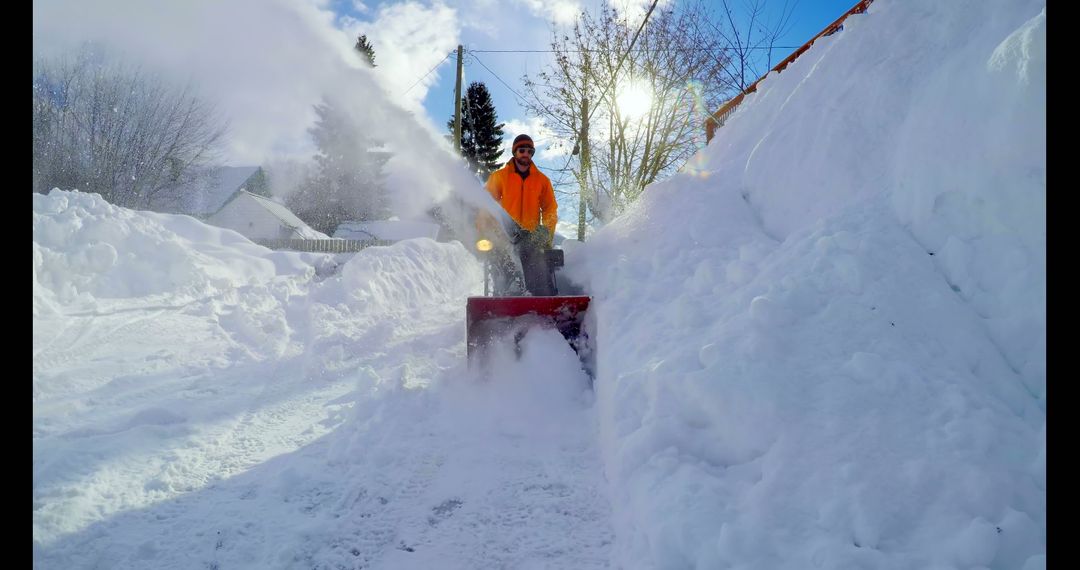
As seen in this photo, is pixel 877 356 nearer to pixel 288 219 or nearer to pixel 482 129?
pixel 482 129

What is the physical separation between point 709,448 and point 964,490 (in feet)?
3.21

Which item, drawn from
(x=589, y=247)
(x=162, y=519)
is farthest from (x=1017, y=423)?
(x=589, y=247)

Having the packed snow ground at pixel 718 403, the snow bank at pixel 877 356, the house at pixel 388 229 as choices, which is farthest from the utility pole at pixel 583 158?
the house at pixel 388 229

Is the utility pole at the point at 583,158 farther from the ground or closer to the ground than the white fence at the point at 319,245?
farther from the ground

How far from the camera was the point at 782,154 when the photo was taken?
5527 mm

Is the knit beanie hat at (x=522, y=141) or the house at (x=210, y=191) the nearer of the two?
the knit beanie hat at (x=522, y=141)

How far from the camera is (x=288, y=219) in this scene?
33594 millimetres

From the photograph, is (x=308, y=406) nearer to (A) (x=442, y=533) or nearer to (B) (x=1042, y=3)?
(A) (x=442, y=533)

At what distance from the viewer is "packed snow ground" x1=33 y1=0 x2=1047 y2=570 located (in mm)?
2092

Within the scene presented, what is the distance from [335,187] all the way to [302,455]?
33.2 metres

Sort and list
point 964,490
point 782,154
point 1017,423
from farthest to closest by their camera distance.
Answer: point 782,154 → point 1017,423 → point 964,490

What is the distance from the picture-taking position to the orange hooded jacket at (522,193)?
591 centimetres

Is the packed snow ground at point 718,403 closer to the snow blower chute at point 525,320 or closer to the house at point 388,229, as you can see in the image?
the snow blower chute at point 525,320

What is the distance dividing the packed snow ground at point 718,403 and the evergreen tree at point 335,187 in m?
25.6
